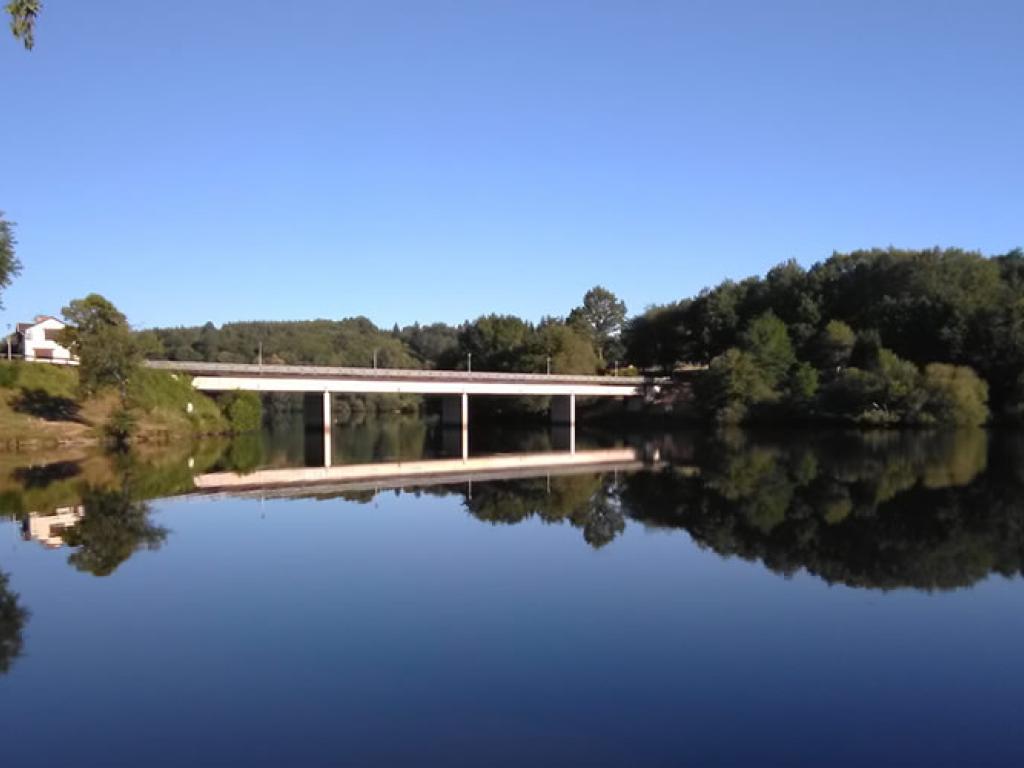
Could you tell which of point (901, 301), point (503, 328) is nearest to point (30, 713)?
point (901, 301)

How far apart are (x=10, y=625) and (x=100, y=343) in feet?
144

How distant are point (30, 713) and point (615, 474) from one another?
1189 inches

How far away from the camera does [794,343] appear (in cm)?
8675

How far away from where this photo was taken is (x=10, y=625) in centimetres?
1259

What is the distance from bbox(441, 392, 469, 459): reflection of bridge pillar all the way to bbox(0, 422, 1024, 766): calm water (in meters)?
40.1

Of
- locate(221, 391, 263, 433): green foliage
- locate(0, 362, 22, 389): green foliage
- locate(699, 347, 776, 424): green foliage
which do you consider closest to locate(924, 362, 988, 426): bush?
locate(699, 347, 776, 424): green foliage

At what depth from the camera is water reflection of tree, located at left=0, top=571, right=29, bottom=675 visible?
11.1 metres

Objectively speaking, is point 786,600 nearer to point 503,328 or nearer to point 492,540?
point 492,540

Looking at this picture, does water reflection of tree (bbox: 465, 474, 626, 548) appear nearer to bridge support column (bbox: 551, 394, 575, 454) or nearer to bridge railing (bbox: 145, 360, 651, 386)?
bridge railing (bbox: 145, 360, 651, 386)

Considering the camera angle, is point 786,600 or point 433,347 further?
point 433,347

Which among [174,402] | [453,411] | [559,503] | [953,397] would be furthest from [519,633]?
[453,411]

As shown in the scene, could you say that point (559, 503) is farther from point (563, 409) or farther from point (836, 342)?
point (563, 409)

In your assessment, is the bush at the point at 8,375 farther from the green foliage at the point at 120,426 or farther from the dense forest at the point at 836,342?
the dense forest at the point at 836,342

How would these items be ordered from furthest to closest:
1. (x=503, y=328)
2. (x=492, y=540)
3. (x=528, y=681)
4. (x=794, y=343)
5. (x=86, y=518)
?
(x=503, y=328) < (x=794, y=343) < (x=86, y=518) < (x=492, y=540) < (x=528, y=681)
